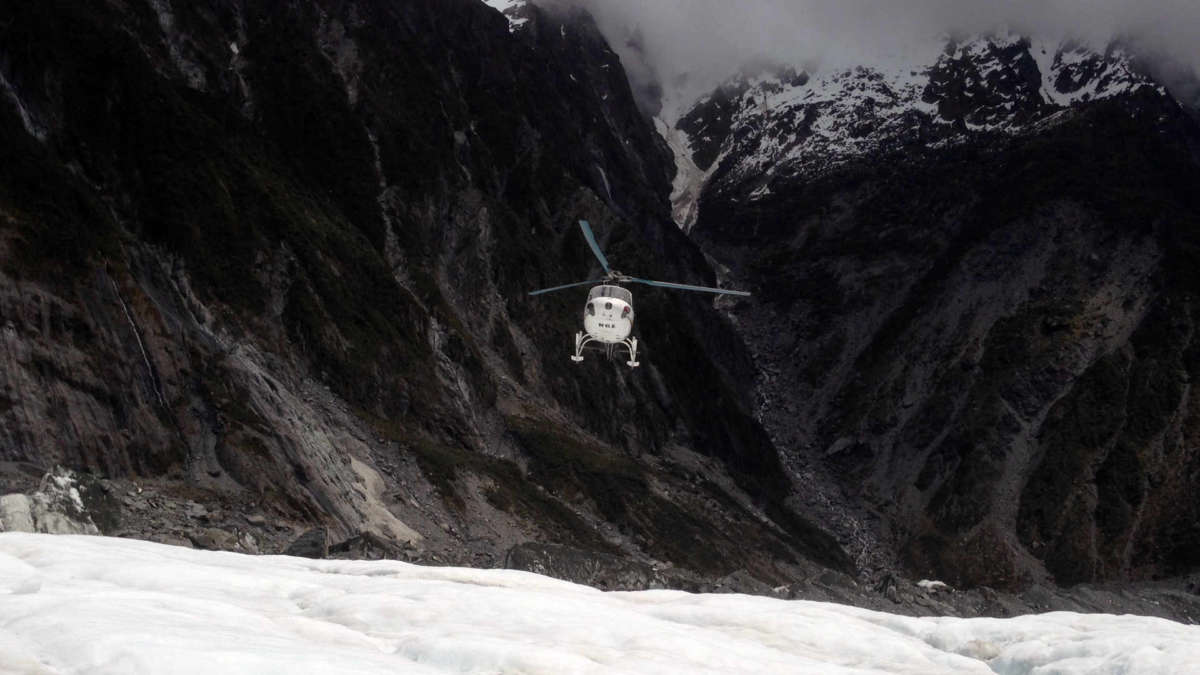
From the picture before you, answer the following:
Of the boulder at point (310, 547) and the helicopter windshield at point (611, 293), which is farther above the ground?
the helicopter windshield at point (611, 293)

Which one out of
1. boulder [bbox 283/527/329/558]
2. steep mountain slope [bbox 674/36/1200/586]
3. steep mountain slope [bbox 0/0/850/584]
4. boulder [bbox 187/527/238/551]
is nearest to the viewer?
boulder [bbox 187/527/238/551]

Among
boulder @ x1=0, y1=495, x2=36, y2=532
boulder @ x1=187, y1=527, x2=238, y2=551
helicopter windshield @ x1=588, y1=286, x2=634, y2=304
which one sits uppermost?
helicopter windshield @ x1=588, y1=286, x2=634, y2=304

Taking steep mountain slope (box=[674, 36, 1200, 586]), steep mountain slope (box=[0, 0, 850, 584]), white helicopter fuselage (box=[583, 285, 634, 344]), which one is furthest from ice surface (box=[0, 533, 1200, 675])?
steep mountain slope (box=[674, 36, 1200, 586])

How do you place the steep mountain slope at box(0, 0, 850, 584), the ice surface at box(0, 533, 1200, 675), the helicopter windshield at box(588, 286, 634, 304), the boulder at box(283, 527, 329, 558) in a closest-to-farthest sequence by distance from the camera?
1. the ice surface at box(0, 533, 1200, 675)
2. the boulder at box(283, 527, 329, 558)
3. the helicopter windshield at box(588, 286, 634, 304)
4. the steep mountain slope at box(0, 0, 850, 584)

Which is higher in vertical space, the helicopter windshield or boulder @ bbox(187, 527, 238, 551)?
the helicopter windshield

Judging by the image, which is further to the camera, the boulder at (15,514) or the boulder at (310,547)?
the boulder at (310,547)

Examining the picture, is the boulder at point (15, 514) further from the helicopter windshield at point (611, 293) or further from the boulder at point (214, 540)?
the helicopter windshield at point (611, 293)

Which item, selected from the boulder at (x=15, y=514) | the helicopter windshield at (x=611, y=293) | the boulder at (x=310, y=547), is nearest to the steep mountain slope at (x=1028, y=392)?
the helicopter windshield at (x=611, y=293)

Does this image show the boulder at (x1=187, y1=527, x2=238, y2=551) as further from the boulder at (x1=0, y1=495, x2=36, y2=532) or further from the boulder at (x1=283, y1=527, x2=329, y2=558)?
the boulder at (x1=0, y1=495, x2=36, y2=532)
